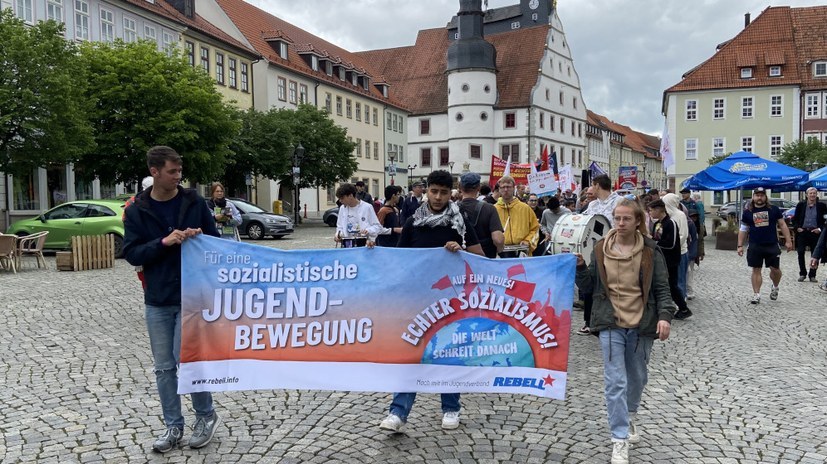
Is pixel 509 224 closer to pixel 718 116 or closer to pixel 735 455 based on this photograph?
pixel 735 455

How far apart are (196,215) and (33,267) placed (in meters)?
14.5

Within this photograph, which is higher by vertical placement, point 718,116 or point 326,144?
point 718,116

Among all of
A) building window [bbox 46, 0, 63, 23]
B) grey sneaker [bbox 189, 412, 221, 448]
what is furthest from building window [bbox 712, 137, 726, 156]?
grey sneaker [bbox 189, 412, 221, 448]

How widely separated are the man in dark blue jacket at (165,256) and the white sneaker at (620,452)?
2.69 metres

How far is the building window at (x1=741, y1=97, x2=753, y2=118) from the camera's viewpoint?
202ft

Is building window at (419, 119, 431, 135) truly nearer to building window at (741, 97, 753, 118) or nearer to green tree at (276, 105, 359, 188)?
building window at (741, 97, 753, 118)

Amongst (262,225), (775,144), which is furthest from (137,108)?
(775,144)

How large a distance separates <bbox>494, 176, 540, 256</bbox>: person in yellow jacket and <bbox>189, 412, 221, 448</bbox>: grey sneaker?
4.89 meters

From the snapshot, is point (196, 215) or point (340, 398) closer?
point (196, 215)

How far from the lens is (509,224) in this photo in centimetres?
890

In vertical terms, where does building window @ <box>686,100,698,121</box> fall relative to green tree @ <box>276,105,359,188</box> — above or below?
above

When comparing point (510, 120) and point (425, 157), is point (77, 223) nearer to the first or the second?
point (510, 120)

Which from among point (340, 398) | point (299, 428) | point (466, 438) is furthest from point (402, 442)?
point (340, 398)

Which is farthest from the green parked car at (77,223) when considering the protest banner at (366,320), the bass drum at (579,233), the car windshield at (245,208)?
the protest banner at (366,320)
